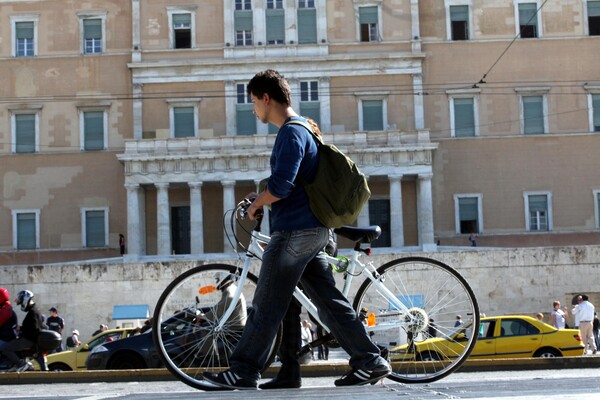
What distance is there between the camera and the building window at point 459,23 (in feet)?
156

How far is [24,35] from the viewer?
156ft

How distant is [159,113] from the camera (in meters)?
46.8

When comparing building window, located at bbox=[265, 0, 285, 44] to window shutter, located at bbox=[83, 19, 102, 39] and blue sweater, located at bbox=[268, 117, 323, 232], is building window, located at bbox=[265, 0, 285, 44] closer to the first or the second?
window shutter, located at bbox=[83, 19, 102, 39]

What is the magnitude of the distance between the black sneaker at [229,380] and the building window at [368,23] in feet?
136

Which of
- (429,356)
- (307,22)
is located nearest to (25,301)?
(429,356)

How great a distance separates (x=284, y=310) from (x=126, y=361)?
12194 mm

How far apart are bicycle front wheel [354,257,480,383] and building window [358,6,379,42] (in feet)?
133

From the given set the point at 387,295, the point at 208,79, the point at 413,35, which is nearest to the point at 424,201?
the point at 413,35

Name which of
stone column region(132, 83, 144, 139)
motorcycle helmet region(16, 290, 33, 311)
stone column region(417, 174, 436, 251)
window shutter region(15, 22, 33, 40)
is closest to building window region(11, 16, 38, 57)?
window shutter region(15, 22, 33, 40)

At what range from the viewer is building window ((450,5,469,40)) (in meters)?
47.4

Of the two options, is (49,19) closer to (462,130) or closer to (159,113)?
(159,113)

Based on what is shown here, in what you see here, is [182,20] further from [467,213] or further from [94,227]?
[467,213]

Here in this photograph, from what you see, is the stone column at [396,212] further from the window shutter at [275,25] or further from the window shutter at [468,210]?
the window shutter at [275,25]

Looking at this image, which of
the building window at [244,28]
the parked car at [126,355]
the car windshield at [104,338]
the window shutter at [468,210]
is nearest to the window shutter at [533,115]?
the window shutter at [468,210]
